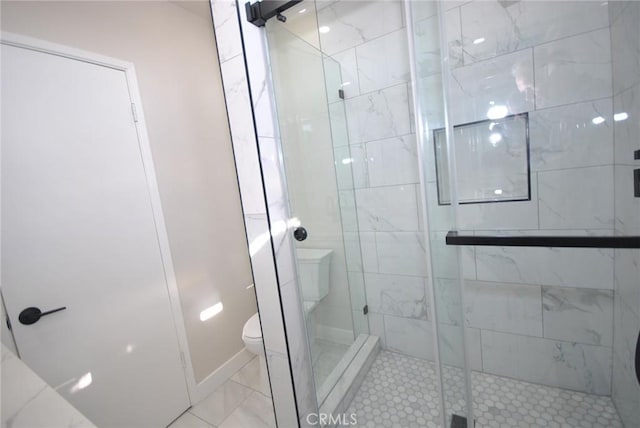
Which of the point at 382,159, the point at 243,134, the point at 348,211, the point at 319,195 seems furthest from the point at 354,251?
the point at 243,134

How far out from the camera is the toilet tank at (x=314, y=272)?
142 centimetres

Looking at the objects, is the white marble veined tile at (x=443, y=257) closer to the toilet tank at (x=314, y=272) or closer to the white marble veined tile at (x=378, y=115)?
the toilet tank at (x=314, y=272)

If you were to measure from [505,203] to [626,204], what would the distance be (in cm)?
43

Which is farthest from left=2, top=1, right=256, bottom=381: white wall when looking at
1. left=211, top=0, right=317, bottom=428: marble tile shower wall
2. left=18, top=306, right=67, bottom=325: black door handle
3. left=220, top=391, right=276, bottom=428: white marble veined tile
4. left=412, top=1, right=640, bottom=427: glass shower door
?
left=412, top=1, right=640, bottom=427: glass shower door

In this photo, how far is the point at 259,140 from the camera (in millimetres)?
1220

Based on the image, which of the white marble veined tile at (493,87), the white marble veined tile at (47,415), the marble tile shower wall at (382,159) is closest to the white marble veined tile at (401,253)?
the marble tile shower wall at (382,159)

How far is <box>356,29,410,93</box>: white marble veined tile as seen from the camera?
1.61 meters

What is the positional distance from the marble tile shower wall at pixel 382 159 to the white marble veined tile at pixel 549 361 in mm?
394

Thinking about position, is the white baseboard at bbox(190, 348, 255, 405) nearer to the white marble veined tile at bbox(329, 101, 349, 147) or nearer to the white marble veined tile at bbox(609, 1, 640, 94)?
the white marble veined tile at bbox(329, 101, 349, 147)

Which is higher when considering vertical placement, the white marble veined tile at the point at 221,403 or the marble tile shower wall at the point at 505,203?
the marble tile shower wall at the point at 505,203

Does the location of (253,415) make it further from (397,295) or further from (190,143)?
(190,143)

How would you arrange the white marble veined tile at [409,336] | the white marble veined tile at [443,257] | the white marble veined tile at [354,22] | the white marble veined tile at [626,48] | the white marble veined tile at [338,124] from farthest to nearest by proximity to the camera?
the white marble veined tile at [409,336]
the white marble veined tile at [338,124]
the white marble veined tile at [354,22]
the white marble veined tile at [443,257]
the white marble veined tile at [626,48]

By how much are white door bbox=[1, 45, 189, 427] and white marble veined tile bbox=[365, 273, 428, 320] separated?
1.38 meters

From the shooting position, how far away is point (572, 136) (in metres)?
1.29
